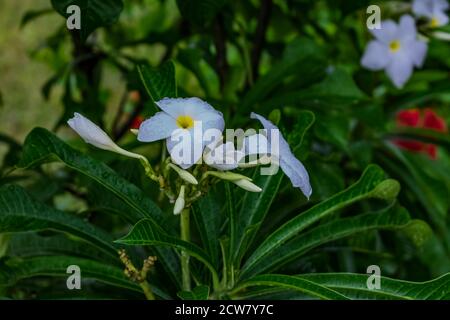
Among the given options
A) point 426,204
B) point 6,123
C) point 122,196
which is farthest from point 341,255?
point 6,123

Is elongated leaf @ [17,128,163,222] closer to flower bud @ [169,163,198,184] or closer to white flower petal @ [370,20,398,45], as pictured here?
flower bud @ [169,163,198,184]

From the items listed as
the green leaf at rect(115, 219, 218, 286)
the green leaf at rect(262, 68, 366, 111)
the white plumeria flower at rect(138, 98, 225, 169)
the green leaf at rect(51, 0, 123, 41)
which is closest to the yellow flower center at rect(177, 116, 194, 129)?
the white plumeria flower at rect(138, 98, 225, 169)

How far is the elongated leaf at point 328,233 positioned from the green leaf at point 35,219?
0.19 metres

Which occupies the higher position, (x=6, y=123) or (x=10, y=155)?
(x=6, y=123)

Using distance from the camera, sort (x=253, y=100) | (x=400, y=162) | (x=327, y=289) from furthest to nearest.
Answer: (x=400, y=162), (x=253, y=100), (x=327, y=289)

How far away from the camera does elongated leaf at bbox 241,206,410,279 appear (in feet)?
3.17

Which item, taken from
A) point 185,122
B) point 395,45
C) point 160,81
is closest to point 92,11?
point 160,81

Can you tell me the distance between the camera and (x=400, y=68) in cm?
143

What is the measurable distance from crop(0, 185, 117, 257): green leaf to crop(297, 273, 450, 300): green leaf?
270 millimetres

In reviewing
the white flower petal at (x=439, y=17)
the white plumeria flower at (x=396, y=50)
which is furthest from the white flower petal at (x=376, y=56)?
the white flower petal at (x=439, y=17)

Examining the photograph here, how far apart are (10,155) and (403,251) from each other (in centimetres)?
79

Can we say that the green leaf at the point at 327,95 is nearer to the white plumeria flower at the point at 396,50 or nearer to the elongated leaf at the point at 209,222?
the white plumeria flower at the point at 396,50

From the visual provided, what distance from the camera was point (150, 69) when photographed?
3.05 ft
